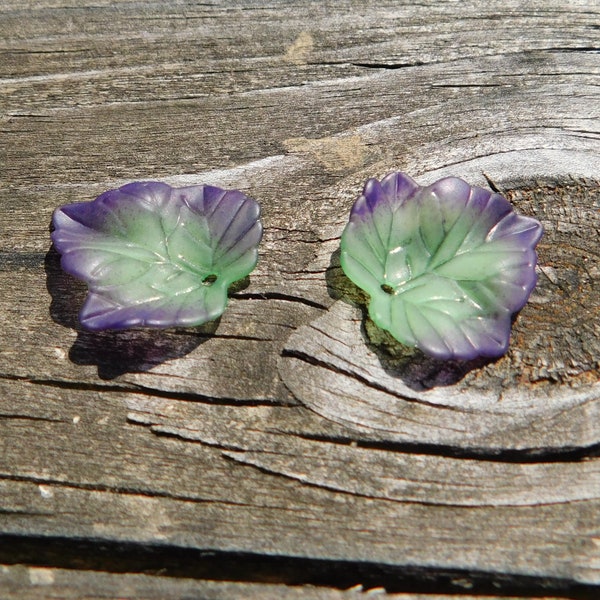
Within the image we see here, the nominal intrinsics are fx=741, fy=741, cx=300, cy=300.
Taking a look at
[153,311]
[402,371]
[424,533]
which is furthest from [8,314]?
[424,533]

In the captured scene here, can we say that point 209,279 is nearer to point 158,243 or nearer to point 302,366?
point 158,243

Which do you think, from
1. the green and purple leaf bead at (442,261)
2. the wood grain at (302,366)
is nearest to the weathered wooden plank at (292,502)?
the wood grain at (302,366)

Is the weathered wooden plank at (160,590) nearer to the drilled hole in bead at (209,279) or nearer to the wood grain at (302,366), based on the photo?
the wood grain at (302,366)

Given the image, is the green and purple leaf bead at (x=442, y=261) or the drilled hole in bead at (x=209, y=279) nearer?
the green and purple leaf bead at (x=442, y=261)

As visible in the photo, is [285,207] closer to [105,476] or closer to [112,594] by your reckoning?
[105,476]

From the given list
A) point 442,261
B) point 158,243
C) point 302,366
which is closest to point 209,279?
point 158,243
